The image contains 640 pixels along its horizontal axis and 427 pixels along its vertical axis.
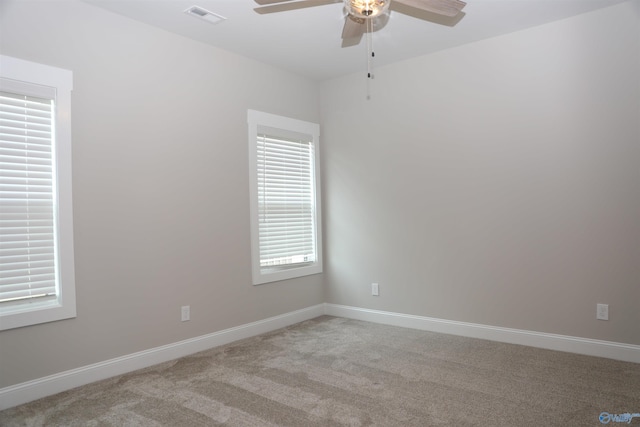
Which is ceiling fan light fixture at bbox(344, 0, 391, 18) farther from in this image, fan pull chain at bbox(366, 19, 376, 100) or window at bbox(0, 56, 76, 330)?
window at bbox(0, 56, 76, 330)

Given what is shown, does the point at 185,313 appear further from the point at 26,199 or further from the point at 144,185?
the point at 26,199

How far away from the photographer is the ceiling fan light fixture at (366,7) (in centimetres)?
217

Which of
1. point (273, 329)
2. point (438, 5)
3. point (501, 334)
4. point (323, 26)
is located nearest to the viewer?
point (438, 5)

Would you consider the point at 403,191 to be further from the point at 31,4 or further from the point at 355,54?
the point at 31,4

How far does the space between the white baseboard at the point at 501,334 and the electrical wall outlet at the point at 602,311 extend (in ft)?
0.63

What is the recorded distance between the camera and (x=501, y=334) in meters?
3.90

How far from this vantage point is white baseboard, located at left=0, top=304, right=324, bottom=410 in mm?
2775

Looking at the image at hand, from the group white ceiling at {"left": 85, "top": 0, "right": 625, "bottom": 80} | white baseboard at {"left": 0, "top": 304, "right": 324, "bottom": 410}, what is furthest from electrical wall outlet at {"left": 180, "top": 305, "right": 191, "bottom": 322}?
white ceiling at {"left": 85, "top": 0, "right": 625, "bottom": 80}

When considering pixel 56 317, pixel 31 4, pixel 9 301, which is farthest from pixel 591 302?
pixel 31 4

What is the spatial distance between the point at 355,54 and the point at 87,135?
2538 mm

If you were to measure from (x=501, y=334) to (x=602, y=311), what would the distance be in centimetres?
82

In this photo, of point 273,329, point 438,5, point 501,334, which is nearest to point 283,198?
point 273,329

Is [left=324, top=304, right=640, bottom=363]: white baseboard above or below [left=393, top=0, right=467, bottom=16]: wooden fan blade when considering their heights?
below

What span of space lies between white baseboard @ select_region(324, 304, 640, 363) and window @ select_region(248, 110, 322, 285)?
2.48ft
